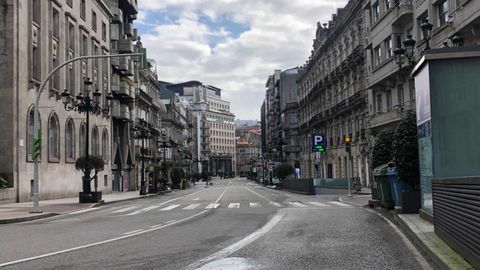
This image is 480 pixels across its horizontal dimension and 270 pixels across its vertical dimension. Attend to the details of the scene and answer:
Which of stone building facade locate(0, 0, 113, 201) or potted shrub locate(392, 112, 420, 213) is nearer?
potted shrub locate(392, 112, 420, 213)

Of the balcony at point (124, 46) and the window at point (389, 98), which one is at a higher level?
the balcony at point (124, 46)

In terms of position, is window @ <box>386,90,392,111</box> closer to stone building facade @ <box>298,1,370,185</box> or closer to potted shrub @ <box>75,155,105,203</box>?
stone building facade @ <box>298,1,370,185</box>

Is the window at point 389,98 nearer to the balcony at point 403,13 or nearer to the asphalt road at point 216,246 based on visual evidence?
the balcony at point 403,13

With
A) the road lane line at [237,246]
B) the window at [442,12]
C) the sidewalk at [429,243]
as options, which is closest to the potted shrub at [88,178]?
the road lane line at [237,246]

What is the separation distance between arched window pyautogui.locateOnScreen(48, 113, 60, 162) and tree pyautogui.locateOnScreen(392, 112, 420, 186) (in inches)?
1176

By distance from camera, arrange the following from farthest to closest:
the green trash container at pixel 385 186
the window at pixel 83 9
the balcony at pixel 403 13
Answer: the window at pixel 83 9, the balcony at pixel 403 13, the green trash container at pixel 385 186

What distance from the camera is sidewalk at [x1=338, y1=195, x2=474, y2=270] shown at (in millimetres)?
7891

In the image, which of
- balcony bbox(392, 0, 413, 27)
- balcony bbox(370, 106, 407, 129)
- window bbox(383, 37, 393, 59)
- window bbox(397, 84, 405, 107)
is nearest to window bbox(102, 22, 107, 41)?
balcony bbox(370, 106, 407, 129)

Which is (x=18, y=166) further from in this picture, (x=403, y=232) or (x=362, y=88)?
(x=362, y=88)

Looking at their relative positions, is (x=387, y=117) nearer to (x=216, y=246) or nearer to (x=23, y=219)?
(x=23, y=219)

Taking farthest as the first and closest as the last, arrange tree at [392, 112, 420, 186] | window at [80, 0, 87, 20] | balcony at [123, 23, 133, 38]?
balcony at [123, 23, 133, 38]
window at [80, 0, 87, 20]
tree at [392, 112, 420, 186]

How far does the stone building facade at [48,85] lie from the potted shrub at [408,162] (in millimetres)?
23413

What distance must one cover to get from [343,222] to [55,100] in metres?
30.2

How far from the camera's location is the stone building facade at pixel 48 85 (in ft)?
110
